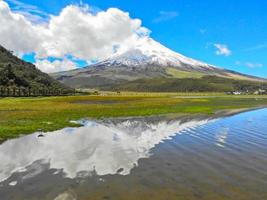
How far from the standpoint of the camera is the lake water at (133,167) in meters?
14.4

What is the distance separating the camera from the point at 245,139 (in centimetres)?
2997

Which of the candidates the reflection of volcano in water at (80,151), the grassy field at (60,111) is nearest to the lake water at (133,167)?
the reflection of volcano in water at (80,151)

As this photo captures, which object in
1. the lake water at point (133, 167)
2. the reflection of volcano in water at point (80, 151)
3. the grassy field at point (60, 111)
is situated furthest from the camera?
the grassy field at point (60, 111)

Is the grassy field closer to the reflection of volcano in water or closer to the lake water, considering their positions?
the reflection of volcano in water

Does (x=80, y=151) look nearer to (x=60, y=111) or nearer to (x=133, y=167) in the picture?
(x=133, y=167)

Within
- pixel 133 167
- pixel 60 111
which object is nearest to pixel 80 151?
pixel 133 167

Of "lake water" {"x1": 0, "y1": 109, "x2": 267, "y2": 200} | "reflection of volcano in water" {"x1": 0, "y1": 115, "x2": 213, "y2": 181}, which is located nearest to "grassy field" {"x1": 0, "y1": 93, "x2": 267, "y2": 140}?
"reflection of volcano in water" {"x1": 0, "y1": 115, "x2": 213, "y2": 181}

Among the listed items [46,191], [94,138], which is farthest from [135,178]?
[94,138]

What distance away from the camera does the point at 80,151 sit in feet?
76.8

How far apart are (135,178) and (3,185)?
6.01 metres

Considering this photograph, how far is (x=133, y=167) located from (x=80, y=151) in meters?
5.88

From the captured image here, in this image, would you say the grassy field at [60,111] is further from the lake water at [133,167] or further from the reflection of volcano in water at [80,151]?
the lake water at [133,167]

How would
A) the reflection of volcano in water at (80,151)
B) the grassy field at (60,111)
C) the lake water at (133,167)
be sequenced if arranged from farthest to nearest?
1. the grassy field at (60,111)
2. the reflection of volcano in water at (80,151)
3. the lake water at (133,167)

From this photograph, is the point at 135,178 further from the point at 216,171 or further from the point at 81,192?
the point at 216,171
